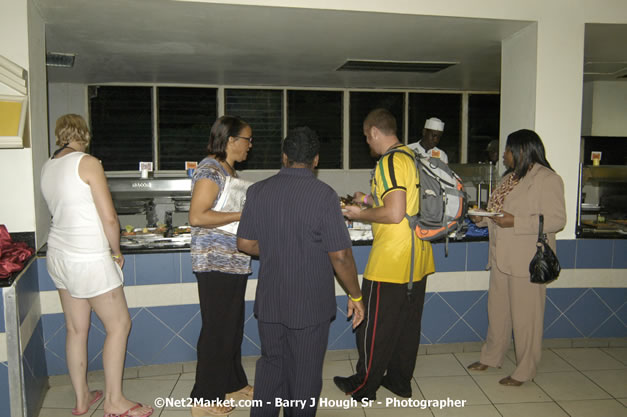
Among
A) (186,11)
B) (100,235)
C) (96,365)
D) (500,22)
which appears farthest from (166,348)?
(500,22)

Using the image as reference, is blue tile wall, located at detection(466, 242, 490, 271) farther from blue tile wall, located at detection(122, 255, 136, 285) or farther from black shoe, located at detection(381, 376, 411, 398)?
blue tile wall, located at detection(122, 255, 136, 285)

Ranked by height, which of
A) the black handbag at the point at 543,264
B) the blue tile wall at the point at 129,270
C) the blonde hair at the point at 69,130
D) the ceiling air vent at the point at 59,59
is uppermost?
the ceiling air vent at the point at 59,59

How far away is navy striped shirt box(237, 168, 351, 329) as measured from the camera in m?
1.81

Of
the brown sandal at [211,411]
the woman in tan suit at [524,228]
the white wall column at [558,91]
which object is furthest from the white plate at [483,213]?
the brown sandal at [211,411]

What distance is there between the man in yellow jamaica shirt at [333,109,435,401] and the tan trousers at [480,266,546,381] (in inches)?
22.2

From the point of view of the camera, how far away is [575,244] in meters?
3.33

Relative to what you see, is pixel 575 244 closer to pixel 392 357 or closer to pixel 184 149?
pixel 392 357

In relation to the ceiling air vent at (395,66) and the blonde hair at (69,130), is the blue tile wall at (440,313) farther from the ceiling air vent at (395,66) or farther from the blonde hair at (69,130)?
the ceiling air vent at (395,66)

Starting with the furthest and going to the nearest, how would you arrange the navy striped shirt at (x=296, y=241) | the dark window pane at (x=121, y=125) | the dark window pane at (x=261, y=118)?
1. the dark window pane at (x=261, y=118)
2. the dark window pane at (x=121, y=125)
3. the navy striped shirt at (x=296, y=241)

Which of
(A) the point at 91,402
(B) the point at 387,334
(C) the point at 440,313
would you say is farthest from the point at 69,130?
(C) the point at 440,313

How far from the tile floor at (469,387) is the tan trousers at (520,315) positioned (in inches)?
6.8

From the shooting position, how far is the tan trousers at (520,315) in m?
2.74

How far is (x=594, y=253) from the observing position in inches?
132

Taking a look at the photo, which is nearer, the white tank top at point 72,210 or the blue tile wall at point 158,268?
the white tank top at point 72,210
